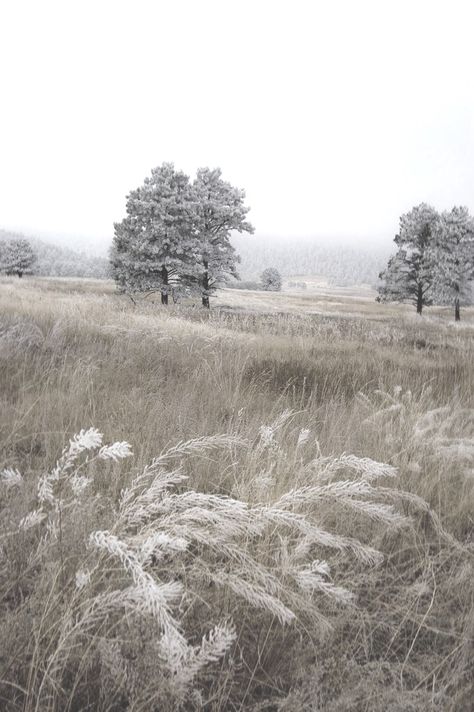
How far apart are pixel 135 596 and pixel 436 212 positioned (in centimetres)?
4459

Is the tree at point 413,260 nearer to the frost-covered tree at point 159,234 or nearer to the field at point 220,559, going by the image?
the frost-covered tree at point 159,234

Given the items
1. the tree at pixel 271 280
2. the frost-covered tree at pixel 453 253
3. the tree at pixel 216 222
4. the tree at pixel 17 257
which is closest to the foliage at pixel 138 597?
the tree at pixel 216 222

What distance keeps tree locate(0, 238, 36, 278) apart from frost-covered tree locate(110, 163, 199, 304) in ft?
173

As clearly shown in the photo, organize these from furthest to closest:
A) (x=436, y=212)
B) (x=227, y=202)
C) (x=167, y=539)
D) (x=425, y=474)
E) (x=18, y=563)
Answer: (x=436, y=212) → (x=227, y=202) → (x=425, y=474) → (x=18, y=563) → (x=167, y=539)

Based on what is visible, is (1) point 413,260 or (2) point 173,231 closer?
(2) point 173,231

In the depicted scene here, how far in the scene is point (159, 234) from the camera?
2658 centimetres

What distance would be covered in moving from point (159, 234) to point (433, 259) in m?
25.1

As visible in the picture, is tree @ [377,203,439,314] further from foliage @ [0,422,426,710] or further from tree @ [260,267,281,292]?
tree @ [260,267,281,292]

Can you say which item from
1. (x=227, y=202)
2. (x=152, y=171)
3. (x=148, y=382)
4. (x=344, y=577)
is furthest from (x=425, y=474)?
(x=227, y=202)

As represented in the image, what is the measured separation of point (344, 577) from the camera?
5.31 feet

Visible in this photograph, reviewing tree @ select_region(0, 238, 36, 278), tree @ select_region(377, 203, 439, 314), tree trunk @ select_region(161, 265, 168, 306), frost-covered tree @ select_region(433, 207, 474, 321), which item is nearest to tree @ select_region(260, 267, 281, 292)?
tree @ select_region(0, 238, 36, 278)

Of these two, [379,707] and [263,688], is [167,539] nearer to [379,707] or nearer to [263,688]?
[263,688]

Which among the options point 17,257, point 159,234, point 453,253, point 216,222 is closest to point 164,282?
point 159,234

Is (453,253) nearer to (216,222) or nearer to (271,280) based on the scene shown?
(216,222)
